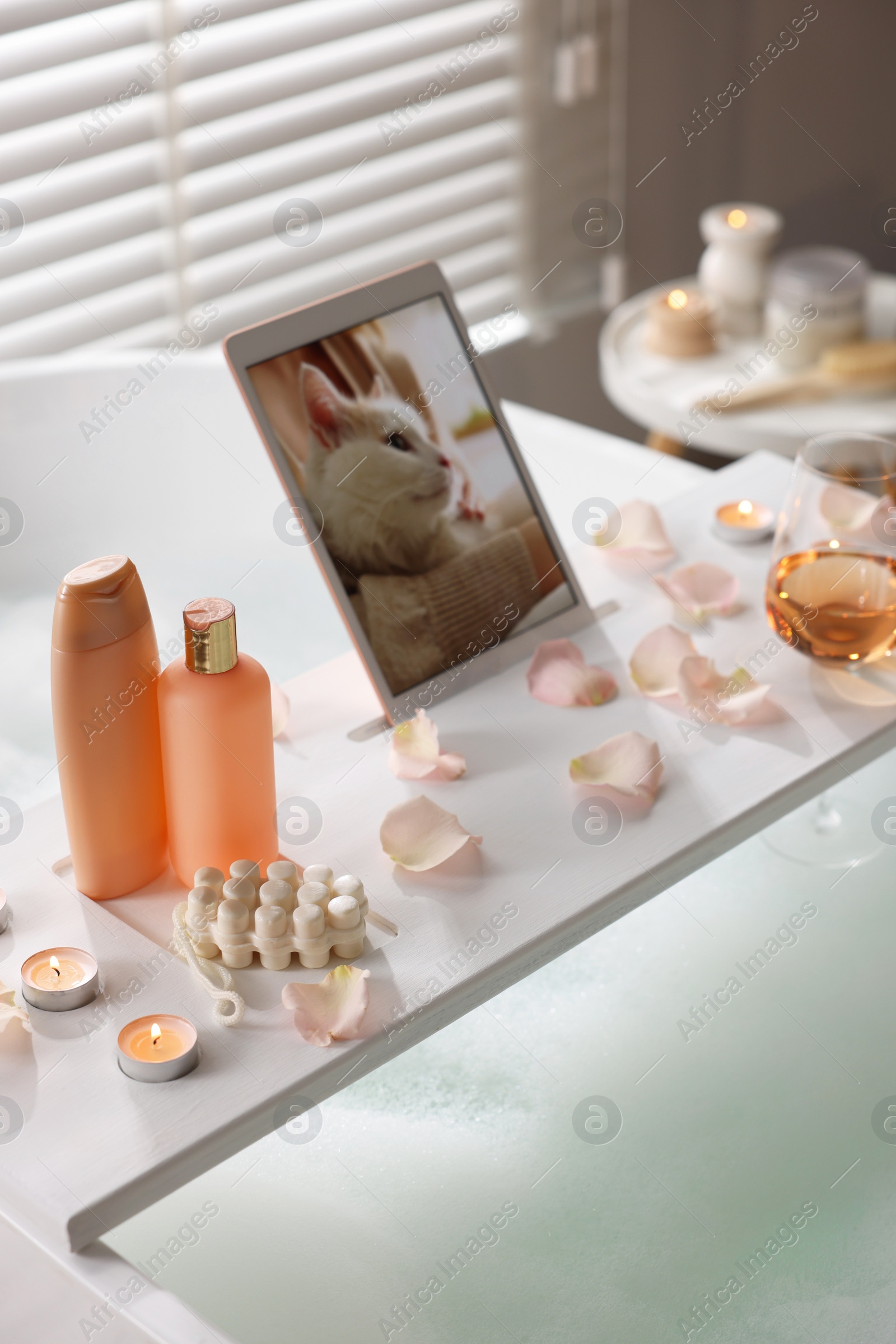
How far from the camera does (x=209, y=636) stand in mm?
731

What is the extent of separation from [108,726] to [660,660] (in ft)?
1.41

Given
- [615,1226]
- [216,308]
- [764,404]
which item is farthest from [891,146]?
[615,1226]

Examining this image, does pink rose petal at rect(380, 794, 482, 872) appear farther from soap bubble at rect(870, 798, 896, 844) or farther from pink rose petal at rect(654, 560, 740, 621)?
soap bubble at rect(870, 798, 896, 844)

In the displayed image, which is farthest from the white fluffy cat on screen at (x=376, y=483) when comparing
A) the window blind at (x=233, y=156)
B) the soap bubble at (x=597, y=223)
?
the soap bubble at (x=597, y=223)

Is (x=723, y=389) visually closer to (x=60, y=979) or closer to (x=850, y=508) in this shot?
(x=850, y=508)

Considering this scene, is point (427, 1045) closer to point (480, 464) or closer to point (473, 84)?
point (480, 464)

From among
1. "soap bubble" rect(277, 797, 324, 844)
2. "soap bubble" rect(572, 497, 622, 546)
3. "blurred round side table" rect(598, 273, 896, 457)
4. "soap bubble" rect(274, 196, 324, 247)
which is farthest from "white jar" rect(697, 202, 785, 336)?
"soap bubble" rect(277, 797, 324, 844)

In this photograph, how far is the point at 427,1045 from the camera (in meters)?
0.99

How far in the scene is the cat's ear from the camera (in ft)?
3.09

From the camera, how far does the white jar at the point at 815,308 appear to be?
6.32 ft

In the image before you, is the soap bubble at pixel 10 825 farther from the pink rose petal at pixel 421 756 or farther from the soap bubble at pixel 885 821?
the soap bubble at pixel 885 821

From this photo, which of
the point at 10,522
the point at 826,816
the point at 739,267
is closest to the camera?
the point at 826,816

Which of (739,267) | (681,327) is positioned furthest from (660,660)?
(739,267)

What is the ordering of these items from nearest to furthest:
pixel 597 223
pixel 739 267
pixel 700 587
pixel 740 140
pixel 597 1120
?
pixel 597 1120, pixel 700 587, pixel 739 267, pixel 740 140, pixel 597 223
